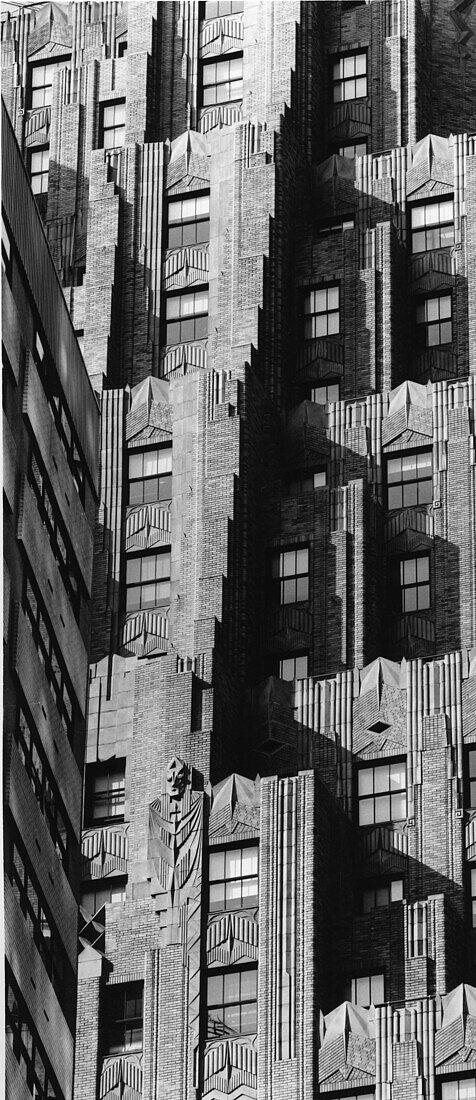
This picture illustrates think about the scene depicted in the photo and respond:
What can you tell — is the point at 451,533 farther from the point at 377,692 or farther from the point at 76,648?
the point at 76,648

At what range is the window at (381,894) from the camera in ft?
318

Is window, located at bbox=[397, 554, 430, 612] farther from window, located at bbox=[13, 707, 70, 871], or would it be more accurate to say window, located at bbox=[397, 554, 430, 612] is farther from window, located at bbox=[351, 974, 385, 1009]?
window, located at bbox=[13, 707, 70, 871]

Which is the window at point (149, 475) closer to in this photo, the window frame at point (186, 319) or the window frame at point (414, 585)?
the window frame at point (186, 319)

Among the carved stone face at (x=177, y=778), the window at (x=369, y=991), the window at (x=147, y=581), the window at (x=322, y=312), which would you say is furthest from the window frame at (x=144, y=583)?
the window at (x=369, y=991)

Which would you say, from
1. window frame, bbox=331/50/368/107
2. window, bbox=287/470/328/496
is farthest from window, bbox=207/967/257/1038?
window frame, bbox=331/50/368/107

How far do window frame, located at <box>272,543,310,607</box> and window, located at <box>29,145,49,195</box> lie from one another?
2268 cm

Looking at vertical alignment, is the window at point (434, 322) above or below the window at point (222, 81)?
below

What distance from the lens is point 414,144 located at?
116 metres

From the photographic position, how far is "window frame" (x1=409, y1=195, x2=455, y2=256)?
114062 millimetres

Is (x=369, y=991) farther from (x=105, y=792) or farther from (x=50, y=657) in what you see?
(x=50, y=657)

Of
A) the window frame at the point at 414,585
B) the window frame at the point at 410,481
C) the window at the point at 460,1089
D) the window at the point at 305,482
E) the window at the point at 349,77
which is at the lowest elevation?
the window at the point at 460,1089

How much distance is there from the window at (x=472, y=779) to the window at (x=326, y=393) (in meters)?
18.5

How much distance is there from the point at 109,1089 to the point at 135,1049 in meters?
1.76

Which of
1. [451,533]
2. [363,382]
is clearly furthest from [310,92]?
[451,533]
